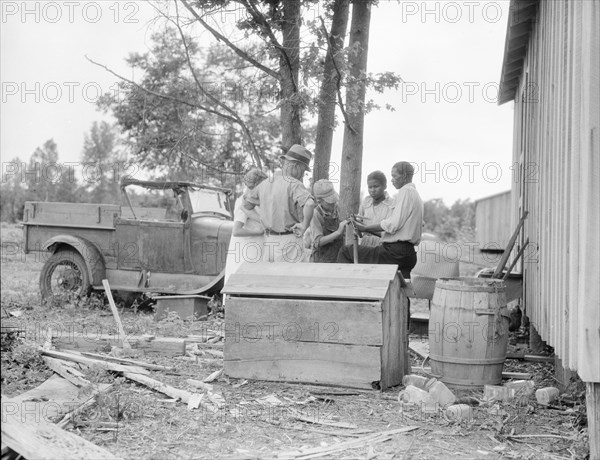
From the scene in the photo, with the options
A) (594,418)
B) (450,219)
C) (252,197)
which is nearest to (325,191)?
(252,197)

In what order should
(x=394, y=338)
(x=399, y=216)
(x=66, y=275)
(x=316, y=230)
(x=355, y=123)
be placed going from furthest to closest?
(x=66, y=275)
(x=355, y=123)
(x=316, y=230)
(x=399, y=216)
(x=394, y=338)

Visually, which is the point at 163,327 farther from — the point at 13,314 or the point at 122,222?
the point at 122,222

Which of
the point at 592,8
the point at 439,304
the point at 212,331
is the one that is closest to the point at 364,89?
the point at 212,331

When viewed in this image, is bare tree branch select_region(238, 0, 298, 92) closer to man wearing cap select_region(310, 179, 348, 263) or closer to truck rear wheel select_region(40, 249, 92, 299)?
man wearing cap select_region(310, 179, 348, 263)

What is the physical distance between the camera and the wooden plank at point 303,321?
220 inches

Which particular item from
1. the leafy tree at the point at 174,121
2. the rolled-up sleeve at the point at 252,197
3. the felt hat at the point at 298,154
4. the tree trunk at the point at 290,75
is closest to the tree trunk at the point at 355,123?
the tree trunk at the point at 290,75

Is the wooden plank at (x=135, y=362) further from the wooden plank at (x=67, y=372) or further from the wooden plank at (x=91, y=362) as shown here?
the wooden plank at (x=67, y=372)

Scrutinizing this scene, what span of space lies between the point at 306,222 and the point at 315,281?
1359 mm

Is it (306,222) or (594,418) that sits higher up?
(306,222)

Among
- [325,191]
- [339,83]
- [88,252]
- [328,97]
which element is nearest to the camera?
[325,191]

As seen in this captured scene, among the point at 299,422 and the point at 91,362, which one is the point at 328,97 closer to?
the point at 91,362

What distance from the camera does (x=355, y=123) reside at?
31.4 ft

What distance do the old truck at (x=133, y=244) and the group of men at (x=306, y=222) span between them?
11.9 feet

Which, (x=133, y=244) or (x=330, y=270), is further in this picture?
(x=133, y=244)
